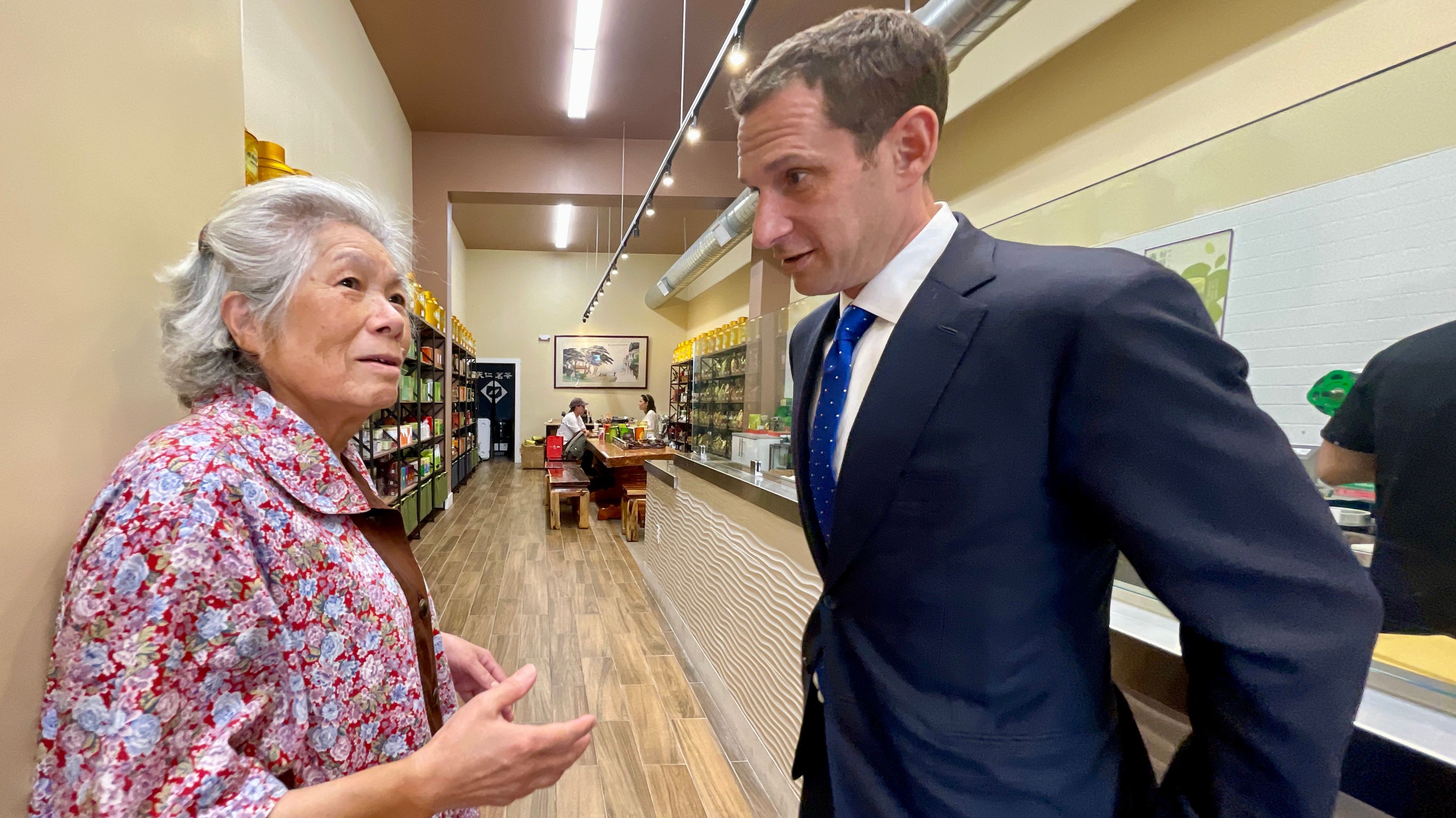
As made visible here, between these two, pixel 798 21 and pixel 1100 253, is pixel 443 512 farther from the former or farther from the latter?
pixel 1100 253

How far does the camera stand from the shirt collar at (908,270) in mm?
854

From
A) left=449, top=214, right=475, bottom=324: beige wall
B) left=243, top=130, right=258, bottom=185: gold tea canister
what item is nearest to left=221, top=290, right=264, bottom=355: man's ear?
left=243, top=130, right=258, bottom=185: gold tea canister

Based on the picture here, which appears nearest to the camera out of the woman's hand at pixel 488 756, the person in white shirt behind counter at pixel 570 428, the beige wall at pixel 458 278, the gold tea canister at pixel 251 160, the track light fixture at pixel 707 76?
the woman's hand at pixel 488 756

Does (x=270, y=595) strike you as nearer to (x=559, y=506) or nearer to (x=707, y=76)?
(x=707, y=76)

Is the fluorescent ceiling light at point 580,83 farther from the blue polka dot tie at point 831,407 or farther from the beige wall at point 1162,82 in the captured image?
the blue polka dot tie at point 831,407

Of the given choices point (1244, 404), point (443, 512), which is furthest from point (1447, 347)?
point (443, 512)

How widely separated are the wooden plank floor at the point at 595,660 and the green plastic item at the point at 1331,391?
7.04 ft

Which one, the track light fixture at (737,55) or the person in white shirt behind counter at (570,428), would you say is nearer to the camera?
the track light fixture at (737,55)

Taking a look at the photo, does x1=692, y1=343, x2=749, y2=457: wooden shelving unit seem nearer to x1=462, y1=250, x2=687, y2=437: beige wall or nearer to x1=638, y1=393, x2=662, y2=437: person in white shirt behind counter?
x1=638, y1=393, x2=662, y2=437: person in white shirt behind counter

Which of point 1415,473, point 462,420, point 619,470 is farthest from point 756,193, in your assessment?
point 462,420

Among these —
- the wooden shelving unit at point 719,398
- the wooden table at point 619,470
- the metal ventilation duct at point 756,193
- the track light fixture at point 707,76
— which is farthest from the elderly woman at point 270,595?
the wooden table at point 619,470

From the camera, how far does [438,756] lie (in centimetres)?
81

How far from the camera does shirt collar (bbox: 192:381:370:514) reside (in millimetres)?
855

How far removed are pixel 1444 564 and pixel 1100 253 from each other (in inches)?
32.3
